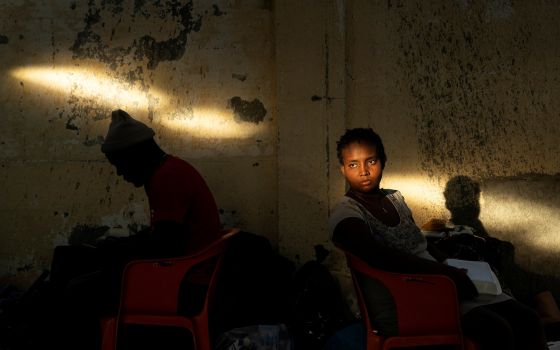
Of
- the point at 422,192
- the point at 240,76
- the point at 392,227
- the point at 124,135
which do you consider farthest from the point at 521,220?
the point at 124,135

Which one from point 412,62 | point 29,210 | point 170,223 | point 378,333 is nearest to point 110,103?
point 29,210

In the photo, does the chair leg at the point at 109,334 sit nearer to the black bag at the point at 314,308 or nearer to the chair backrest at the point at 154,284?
the chair backrest at the point at 154,284

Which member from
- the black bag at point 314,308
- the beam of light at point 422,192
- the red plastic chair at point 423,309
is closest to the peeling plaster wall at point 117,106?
the black bag at point 314,308

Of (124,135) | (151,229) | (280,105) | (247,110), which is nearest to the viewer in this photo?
(151,229)

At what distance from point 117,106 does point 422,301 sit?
2.76 m

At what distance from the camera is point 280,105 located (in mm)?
3600

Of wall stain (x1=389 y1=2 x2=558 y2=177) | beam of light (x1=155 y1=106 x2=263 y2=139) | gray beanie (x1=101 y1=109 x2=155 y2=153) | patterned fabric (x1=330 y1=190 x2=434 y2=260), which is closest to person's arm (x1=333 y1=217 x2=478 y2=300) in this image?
patterned fabric (x1=330 y1=190 x2=434 y2=260)

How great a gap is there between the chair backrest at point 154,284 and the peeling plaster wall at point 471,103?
6.42 ft

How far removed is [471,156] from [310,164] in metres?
1.19

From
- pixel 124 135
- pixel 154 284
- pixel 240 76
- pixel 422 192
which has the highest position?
pixel 240 76

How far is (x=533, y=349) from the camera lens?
2.04 meters

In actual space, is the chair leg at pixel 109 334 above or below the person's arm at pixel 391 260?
below

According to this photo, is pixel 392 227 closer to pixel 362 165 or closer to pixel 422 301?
pixel 362 165

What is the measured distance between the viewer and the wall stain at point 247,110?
3746mm
